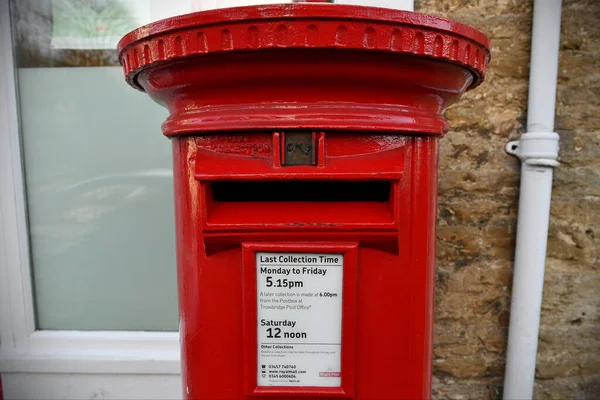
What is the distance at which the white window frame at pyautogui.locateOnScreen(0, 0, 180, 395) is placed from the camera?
196 centimetres

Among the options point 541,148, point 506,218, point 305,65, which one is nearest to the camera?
point 305,65

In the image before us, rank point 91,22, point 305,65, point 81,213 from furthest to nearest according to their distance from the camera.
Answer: point 81,213 → point 91,22 → point 305,65

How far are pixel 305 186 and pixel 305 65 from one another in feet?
0.95

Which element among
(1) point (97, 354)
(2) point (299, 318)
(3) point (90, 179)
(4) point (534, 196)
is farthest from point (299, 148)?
(1) point (97, 354)

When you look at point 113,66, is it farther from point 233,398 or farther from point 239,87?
point 233,398

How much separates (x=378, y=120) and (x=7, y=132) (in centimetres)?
190

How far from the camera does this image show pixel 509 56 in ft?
5.41

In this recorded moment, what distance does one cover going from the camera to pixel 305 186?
96cm

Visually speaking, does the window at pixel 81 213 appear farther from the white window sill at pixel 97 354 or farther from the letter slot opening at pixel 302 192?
the letter slot opening at pixel 302 192

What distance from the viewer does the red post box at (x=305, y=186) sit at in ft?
2.53

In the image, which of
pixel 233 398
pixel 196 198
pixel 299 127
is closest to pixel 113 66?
pixel 196 198

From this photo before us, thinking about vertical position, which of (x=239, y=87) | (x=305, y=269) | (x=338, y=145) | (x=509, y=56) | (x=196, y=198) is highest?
(x=509, y=56)

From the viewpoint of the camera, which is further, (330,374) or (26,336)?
(26,336)

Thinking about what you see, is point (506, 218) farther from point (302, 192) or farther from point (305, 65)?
point (305, 65)
